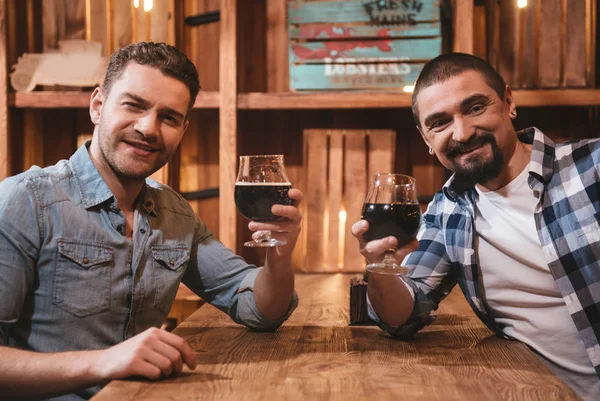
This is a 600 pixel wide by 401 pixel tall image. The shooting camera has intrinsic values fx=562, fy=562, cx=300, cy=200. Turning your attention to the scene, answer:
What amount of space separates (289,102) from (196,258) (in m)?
1.10

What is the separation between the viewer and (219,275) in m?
1.58

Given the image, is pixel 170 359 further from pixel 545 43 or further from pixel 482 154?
pixel 545 43

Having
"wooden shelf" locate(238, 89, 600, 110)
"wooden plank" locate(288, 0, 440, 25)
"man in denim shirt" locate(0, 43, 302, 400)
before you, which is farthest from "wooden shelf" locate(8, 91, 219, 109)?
"man in denim shirt" locate(0, 43, 302, 400)

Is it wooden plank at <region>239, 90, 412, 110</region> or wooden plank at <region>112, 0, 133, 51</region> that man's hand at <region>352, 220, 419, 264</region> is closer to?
wooden plank at <region>239, 90, 412, 110</region>

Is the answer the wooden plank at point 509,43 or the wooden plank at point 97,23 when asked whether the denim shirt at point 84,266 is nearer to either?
the wooden plank at point 97,23

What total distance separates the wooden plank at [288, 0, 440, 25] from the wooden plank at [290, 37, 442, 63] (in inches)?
3.6

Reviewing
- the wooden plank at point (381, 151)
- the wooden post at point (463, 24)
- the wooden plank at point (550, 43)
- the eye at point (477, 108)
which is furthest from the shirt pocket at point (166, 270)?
the wooden plank at point (550, 43)

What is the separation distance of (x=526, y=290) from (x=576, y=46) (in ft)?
4.26

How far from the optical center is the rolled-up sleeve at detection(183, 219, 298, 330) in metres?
1.50

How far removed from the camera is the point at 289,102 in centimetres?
249

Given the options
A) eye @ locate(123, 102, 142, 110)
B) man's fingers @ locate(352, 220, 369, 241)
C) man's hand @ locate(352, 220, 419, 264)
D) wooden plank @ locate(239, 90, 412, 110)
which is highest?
wooden plank @ locate(239, 90, 412, 110)

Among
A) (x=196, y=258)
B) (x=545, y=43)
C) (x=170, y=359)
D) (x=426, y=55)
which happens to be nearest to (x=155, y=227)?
(x=196, y=258)

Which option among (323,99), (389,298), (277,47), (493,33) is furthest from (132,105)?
(493,33)

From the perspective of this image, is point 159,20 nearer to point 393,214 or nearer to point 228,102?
point 228,102
